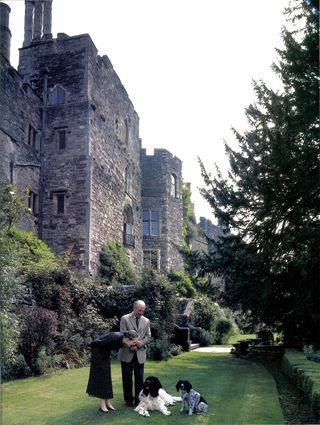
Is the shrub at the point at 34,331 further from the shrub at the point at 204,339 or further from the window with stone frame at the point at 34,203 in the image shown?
the window with stone frame at the point at 34,203

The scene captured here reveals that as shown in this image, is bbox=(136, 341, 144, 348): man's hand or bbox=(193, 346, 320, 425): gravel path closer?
bbox=(193, 346, 320, 425): gravel path

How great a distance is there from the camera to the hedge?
6758mm

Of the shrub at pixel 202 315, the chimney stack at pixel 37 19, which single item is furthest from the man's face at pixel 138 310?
the chimney stack at pixel 37 19

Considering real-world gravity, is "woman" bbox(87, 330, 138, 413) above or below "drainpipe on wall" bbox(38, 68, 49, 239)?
below

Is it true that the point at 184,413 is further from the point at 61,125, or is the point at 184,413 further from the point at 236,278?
the point at 61,125

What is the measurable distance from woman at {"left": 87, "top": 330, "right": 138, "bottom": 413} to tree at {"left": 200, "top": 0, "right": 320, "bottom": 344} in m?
6.03

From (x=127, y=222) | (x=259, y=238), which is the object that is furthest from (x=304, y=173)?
(x=127, y=222)

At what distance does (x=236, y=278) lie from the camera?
50.5 ft

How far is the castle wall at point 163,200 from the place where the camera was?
35281 millimetres

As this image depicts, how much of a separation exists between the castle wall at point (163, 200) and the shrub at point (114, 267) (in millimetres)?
9785

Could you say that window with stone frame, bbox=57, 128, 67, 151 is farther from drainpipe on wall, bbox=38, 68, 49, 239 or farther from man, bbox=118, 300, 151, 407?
man, bbox=118, 300, 151, 407

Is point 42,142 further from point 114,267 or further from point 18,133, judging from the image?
point 114,267

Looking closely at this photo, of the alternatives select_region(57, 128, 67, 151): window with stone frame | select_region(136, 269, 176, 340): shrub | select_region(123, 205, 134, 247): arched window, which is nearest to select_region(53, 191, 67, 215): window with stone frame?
select_region(57, 128, 67, 151): window with stone frame

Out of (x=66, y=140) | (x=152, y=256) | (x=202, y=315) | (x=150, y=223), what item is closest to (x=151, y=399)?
(x=202, y=315)
